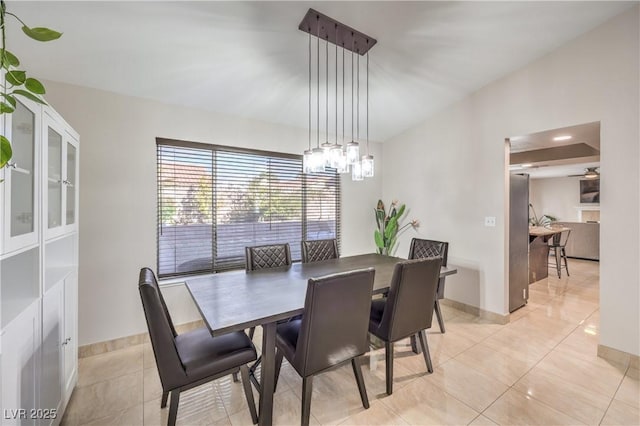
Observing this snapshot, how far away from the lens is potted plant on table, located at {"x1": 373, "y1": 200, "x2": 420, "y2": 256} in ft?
13.5

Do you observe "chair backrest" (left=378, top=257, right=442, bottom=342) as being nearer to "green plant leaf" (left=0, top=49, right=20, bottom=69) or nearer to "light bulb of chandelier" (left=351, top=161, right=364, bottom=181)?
"light bulb of chandelier" (left=351, top=161, right=364, bottom=181)

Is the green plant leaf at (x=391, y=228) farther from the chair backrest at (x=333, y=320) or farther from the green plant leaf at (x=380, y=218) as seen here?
the chair backrest at (x=333, y=320)

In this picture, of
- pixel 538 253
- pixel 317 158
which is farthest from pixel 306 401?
pixel 538 253

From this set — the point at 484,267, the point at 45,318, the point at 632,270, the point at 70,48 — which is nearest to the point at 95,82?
the point at 70,48

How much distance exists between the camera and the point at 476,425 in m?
1.71

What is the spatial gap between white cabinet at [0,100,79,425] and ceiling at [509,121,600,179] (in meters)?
4.13

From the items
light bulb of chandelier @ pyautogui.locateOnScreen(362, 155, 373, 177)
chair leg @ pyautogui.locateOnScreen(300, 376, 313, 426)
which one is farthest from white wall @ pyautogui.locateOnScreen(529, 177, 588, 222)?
chair leg @ pyautogui.locateOnScreen(300, 376, 313, 426)

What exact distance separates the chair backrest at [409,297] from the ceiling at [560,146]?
218cm

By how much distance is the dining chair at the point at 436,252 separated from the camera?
Answer: 9.54 feet

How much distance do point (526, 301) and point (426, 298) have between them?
2.61 meters

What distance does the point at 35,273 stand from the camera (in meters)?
1.45

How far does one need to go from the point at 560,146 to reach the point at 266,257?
4885 mm

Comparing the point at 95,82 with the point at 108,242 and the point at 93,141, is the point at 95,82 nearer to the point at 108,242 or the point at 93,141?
the point at 93,141

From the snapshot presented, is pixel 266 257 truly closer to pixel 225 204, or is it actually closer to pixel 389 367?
pixel 225 204
